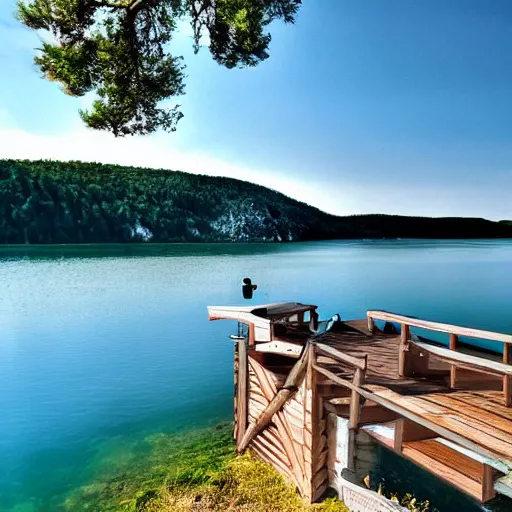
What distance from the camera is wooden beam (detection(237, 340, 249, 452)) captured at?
426 inches

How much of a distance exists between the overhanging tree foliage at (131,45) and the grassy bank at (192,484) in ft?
38.2

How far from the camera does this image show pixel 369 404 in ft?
23.7

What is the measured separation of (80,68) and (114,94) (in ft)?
4.43

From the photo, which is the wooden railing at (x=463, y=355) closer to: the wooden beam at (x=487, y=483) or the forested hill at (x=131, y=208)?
the wooden beam at (x=487, y=483)

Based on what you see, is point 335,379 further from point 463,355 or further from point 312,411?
point 463,355

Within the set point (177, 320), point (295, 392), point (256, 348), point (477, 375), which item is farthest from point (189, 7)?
point (177, 320)

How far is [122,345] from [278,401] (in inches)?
967

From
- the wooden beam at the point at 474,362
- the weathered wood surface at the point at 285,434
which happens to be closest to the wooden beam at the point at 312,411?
the weathered wood surface at the point at 285,434

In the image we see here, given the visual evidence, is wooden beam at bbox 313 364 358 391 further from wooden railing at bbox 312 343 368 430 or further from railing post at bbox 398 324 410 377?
railing post at bbox 398 324 410 377

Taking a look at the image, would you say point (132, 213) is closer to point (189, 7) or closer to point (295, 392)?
point (189, 7)

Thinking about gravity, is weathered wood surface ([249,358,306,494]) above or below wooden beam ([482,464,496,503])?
below

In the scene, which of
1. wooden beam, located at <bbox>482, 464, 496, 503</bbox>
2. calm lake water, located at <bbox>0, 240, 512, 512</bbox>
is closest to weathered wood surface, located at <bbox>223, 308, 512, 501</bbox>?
wooden beam, located at <bbox>482, 464, 496, 503</bbox>

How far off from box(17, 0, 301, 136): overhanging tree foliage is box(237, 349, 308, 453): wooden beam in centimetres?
1168

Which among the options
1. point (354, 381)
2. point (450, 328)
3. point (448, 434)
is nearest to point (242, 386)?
point (354, 381)
